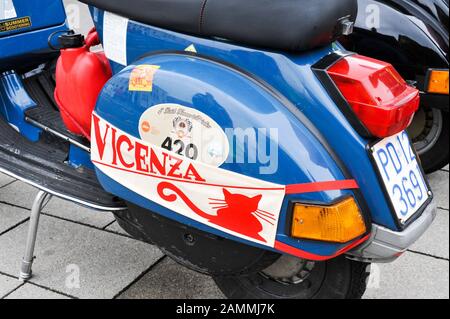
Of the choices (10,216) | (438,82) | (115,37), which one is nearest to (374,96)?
(115,37)

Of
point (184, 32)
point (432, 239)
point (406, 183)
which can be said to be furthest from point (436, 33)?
point (184, 32)

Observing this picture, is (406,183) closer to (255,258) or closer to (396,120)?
(396,120)

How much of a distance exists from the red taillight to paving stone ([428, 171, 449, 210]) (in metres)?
1.52

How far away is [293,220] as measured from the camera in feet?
4.74

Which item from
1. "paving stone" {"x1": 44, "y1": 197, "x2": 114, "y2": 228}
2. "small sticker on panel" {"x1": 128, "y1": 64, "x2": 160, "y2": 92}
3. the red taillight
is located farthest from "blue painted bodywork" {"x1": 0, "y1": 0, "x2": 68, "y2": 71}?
the red taillight

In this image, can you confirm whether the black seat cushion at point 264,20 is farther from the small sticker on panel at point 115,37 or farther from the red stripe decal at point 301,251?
the red stripe decal at point 301,251

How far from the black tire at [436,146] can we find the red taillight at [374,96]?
4.82 feet

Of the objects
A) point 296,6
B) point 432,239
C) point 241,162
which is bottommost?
point 432,239

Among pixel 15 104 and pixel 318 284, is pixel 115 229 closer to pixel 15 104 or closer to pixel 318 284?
pixel 15 104

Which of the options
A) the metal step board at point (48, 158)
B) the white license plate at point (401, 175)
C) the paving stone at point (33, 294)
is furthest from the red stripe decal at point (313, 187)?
the paving stone at point (33, 294)

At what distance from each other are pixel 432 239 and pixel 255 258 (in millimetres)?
1318

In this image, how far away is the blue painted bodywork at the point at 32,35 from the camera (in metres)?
2.58

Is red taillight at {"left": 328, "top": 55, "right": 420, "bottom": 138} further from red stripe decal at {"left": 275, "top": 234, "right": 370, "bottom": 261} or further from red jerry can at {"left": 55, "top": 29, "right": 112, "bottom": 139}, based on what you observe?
red jerry can at {"left": 55, "top": 29, "right": 112, "bottom": 139}

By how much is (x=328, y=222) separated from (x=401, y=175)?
0.32 m
